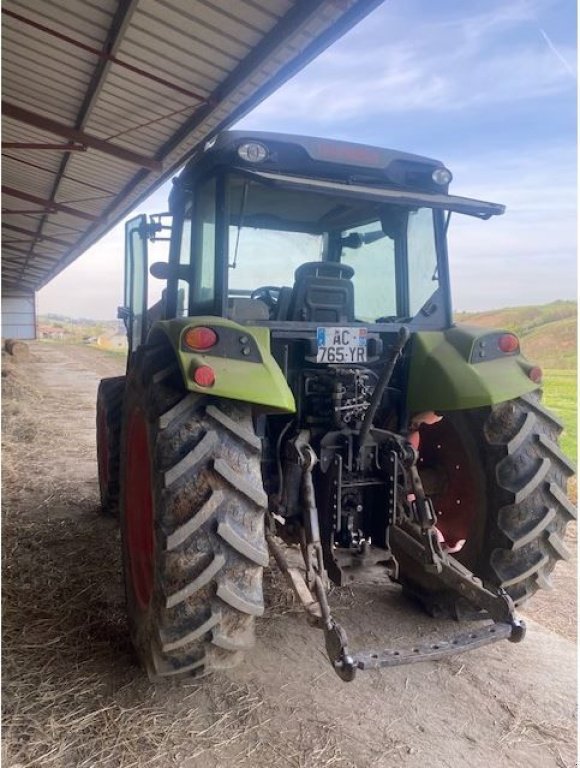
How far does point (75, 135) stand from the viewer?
838cm

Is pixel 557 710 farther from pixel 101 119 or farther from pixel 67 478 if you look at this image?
pixel 101 119

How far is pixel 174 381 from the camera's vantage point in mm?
2482

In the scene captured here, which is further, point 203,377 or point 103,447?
point 103,447

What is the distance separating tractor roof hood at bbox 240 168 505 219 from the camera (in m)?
2.48

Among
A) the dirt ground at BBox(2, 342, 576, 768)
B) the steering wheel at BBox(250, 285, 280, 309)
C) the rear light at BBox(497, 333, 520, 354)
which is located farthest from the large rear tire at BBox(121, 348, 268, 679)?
the rear light at BBox(497, 333, 520, 354)

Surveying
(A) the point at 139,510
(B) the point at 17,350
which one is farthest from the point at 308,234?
(B) the point at 17,350

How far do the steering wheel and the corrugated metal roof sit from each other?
7.51ft

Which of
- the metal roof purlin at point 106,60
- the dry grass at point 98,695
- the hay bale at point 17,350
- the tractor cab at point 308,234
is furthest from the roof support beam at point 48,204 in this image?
the dry grass at point 98,695

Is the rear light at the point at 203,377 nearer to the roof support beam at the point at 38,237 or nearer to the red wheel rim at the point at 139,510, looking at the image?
the red wheel rim at the point at 139,510

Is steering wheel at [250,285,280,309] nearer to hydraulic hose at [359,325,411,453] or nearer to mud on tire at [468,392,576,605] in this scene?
hydraulic hose at [359,325,411,453]

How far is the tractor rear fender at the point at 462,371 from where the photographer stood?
276 cm

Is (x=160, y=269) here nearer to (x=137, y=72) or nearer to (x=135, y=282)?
(x=135, y=282)

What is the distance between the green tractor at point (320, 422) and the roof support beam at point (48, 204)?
10.3m

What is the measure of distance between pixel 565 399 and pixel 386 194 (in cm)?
782
